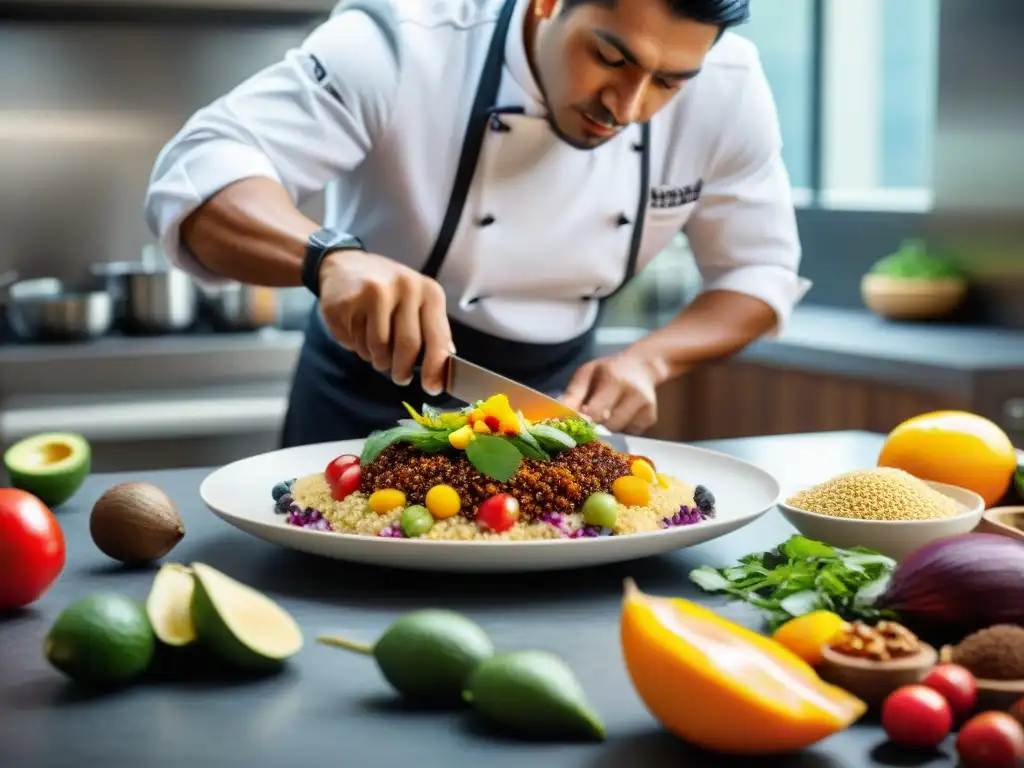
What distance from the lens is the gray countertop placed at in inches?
112

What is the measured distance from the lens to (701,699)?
27.9 inches

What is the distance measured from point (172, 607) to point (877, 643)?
445mm

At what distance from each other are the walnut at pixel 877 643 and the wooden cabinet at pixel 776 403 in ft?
6.39

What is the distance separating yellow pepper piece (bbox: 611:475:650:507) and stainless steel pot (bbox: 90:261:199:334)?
223cm

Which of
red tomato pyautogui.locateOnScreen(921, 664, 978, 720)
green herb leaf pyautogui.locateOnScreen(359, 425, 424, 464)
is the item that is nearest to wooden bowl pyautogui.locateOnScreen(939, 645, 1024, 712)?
red tomato pyautogui.locateOnScreen(921, 664, 978, 720)

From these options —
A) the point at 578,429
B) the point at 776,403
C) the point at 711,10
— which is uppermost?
the point at 711,10

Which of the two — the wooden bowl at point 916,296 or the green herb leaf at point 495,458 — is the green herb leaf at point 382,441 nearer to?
the green herb leaf at point 495,458

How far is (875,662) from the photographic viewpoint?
77 cm

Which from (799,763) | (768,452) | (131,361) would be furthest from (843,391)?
(799,763)

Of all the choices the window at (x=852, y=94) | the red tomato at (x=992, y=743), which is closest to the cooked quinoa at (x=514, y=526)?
the red tomato at (x=992, y=743)

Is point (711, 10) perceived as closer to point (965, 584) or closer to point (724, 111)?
point (724, 111)

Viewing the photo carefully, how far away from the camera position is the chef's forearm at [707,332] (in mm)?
1996

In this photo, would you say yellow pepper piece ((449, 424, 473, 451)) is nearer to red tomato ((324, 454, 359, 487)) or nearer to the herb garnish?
the herb garnish

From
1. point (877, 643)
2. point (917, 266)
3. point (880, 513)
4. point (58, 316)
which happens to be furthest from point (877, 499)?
point (917, 266)
